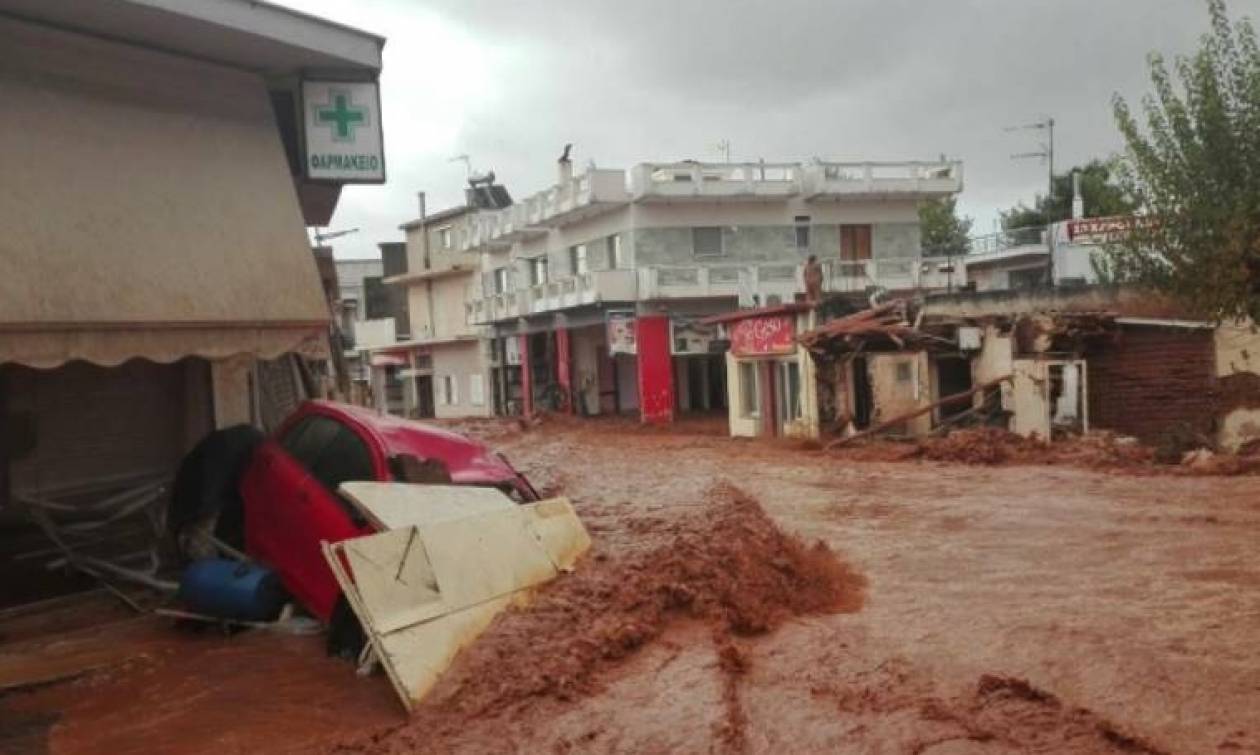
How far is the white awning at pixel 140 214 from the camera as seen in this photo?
653 centimetres

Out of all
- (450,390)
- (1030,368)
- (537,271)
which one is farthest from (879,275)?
(450,390)

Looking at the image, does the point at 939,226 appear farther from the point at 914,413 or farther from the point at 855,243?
the point at 914,413

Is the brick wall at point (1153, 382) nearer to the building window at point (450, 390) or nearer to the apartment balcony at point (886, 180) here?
the apartment balcony at point (886, 180)

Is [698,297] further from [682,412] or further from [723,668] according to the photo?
[723,668]

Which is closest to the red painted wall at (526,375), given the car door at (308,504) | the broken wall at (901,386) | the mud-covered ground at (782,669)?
the broken wall at (901,386)

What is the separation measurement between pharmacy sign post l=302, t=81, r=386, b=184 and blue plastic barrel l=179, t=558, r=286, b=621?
329cm

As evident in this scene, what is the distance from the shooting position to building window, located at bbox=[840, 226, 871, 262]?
3875cm

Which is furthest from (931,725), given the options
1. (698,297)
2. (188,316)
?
(698,297)

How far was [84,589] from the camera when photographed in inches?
318

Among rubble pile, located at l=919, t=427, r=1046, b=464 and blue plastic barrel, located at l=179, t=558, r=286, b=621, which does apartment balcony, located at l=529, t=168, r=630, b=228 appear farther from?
blue plastic barrel, located at l=179, t=558, r=286, b=621

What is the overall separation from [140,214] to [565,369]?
34.0 metres

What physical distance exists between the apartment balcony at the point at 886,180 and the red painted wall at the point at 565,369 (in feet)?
32.5

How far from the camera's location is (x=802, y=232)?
125 ft

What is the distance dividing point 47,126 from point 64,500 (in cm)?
267
